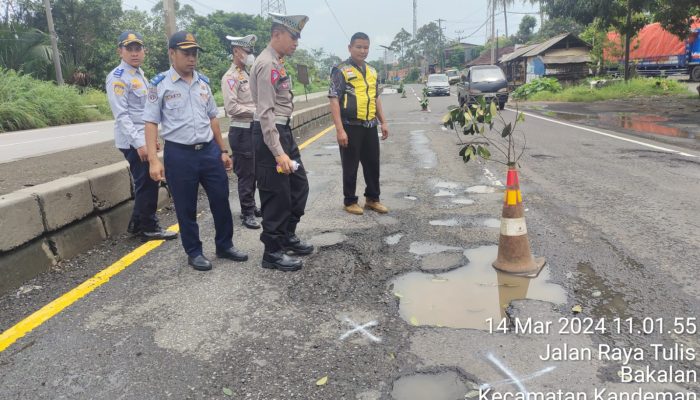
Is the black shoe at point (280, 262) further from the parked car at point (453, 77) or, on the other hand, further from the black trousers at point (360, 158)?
the parked car at point (453, 77)

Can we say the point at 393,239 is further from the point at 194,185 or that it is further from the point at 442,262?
the point at 194,185

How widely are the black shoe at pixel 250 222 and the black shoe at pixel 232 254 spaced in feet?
2.93

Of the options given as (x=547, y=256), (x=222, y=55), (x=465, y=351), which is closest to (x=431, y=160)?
(x=547, y=256)

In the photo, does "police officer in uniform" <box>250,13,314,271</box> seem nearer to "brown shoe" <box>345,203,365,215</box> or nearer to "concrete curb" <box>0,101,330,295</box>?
"brown shoe" <box>345,203,365,215</box>

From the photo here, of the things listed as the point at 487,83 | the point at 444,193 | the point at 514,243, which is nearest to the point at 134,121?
the point at 514,243

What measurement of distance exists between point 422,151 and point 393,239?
574cm

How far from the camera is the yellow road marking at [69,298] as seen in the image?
3.02m

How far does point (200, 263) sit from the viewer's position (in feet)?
13.2

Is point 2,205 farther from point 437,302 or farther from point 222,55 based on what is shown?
point 222,55

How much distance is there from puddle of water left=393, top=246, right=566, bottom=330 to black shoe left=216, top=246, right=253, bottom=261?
1.30 meters

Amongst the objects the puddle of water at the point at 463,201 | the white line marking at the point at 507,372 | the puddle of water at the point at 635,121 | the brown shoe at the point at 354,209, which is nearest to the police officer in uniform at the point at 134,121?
the brown shoe at the point at 354,209

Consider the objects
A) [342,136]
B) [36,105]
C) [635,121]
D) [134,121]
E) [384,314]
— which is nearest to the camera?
[384,314]

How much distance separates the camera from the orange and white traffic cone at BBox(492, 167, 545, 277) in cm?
378

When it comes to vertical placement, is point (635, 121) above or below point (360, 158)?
below
